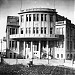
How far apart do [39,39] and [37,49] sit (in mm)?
1117

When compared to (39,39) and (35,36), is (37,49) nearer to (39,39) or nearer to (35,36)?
(39,39)

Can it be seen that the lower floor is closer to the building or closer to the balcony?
the building

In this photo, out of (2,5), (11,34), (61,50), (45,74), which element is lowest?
(45,74)

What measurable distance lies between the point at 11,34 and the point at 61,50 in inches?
180

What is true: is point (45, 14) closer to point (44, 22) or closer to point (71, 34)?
point (44, 22)

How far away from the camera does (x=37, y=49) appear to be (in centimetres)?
1923

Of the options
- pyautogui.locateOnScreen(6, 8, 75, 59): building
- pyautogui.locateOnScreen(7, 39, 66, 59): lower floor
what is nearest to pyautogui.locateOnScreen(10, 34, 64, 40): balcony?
pyautogui.locateOnScreen(6, 8, 75, 59): building

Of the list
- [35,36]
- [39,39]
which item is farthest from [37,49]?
[35,36]

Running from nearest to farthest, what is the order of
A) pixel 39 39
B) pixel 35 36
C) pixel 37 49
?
pixel 35 36 → pixel 39 39 → pixel 37 49

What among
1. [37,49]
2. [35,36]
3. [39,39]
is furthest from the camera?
[37,49]

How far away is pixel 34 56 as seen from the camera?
1902cm

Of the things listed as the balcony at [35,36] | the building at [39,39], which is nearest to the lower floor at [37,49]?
the building at [39,39]

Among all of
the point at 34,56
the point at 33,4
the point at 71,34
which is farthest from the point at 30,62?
the point at 71,34

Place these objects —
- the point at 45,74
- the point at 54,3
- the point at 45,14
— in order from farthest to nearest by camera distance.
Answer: the point at 45,14 < the point at 54,3 < the point at 45,74
